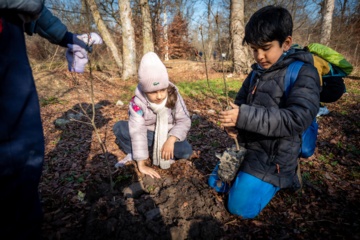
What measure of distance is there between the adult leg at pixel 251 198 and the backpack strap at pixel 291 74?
3.12 ft

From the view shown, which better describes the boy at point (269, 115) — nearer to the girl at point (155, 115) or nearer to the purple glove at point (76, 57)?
the girl at point (155, 115)

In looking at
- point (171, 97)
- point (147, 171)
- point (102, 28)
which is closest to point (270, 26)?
point (171, 97)

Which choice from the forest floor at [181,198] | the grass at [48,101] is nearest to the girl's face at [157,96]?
the forest floor at [181,198]

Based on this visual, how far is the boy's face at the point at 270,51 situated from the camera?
180 cm

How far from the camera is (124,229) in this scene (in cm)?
163

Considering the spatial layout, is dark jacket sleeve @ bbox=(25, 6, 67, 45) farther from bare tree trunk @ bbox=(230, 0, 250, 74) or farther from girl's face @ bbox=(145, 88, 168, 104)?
bare tree trunk @ bbox=(230, 0, 250, 74)

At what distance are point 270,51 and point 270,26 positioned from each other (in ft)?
0.73

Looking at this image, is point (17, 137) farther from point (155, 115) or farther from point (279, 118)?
point (279, 118)

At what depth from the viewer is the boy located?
1.58 metres

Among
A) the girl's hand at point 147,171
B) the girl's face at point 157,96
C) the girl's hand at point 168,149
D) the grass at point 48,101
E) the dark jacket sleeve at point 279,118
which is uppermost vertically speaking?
the girl's face at point 157,96

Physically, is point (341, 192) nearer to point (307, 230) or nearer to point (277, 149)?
point (307, 230)

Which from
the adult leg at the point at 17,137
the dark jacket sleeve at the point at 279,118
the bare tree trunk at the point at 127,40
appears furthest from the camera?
the bare tree trunk at the point at 127,40

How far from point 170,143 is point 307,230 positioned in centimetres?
161

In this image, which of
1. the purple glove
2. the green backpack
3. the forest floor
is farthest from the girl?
the green backpack
